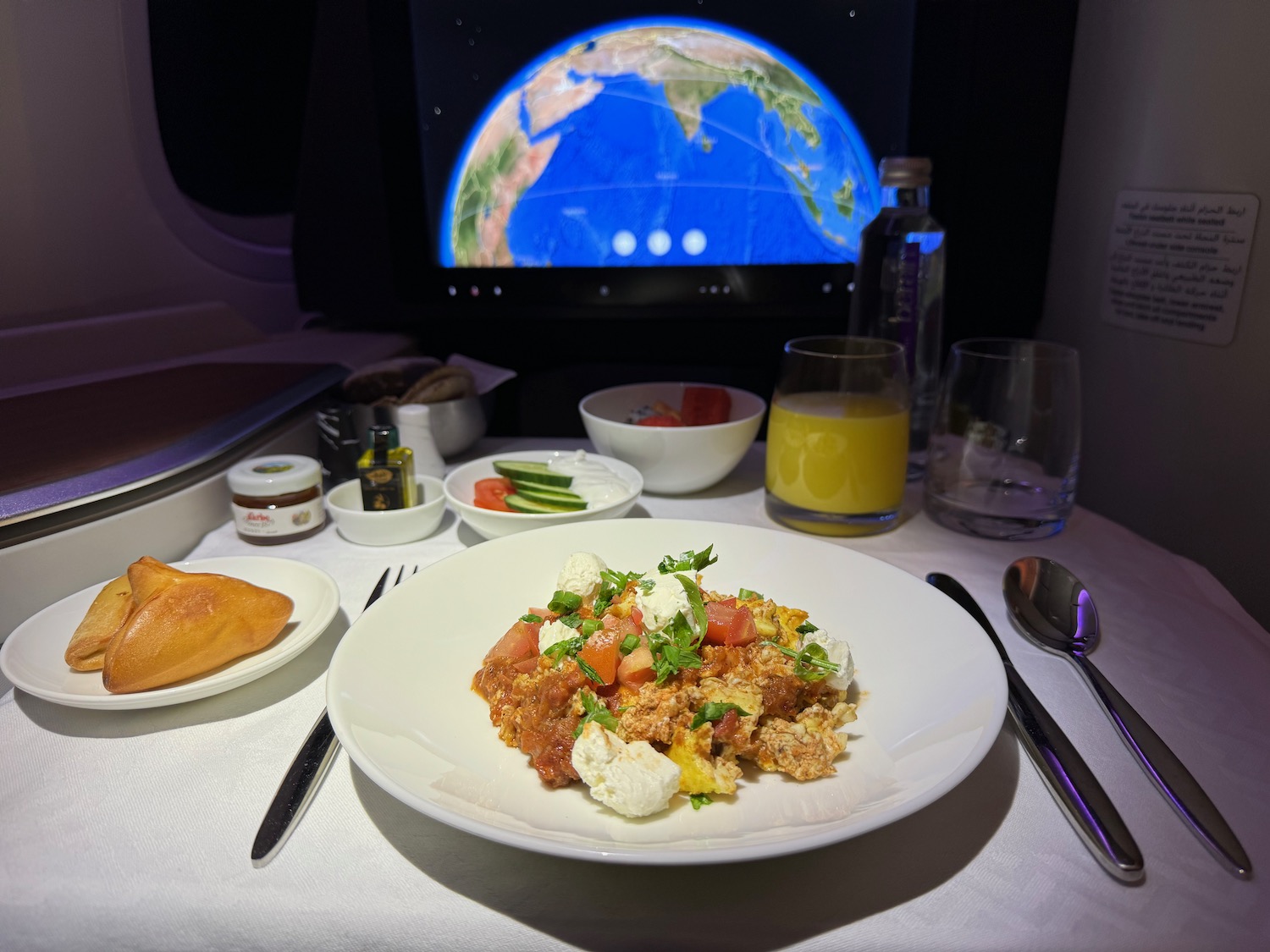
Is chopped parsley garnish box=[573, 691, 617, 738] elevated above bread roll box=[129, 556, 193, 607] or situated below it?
below

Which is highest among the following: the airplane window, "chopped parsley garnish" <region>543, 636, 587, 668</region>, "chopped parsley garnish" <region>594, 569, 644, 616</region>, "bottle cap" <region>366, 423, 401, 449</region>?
the airplane window

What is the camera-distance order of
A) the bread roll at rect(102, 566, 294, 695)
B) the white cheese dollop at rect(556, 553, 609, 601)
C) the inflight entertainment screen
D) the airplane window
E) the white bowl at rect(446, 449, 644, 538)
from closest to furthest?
the bread roll at rect(102, 566, 294, 695) < the white cheese dollop at rect(556, 553, 609, 601) < the white bowl at rect(446, 449, 644, 538) < the inflight entertainment screen < the airplane window

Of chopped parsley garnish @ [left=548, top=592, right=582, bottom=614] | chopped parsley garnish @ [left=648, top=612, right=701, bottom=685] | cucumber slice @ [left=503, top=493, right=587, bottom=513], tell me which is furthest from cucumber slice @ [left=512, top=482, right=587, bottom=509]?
chopped parsley garnish @ [left=648, top=612, right=701, bottom=685]

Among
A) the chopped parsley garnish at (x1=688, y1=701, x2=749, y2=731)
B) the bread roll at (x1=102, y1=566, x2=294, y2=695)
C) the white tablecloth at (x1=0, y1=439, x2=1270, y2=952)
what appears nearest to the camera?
the white tablecloth at (x1=0, y1=439, x2=1270, y2=952)

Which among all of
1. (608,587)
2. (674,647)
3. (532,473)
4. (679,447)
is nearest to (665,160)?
(679,447)

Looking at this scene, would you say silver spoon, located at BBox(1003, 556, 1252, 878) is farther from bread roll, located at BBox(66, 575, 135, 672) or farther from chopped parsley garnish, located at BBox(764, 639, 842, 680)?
bread roll, located at BBox(66, 575, 135, 672)

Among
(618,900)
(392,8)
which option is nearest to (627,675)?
(618,900)

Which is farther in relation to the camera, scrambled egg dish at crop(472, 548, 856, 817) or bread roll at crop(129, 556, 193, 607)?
bread roll at crop(129, 556, 193, 607)

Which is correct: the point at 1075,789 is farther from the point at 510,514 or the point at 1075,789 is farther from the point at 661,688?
the point at 510,514
